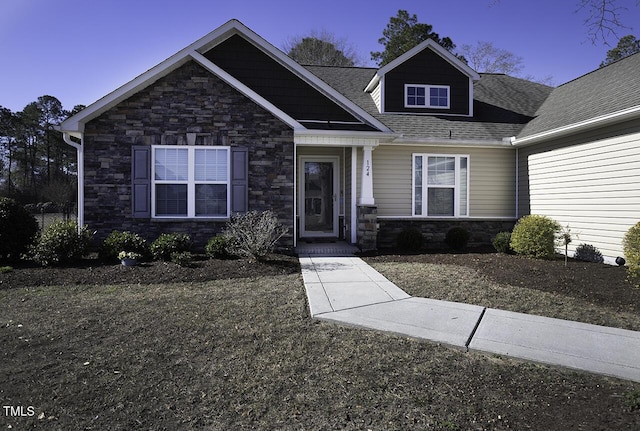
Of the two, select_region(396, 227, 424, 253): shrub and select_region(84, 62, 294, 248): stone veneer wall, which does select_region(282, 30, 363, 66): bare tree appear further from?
select_region(396, 227, 424, 253): shrub

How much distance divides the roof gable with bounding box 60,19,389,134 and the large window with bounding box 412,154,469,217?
2.03 metres

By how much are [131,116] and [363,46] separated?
2216 centimetres

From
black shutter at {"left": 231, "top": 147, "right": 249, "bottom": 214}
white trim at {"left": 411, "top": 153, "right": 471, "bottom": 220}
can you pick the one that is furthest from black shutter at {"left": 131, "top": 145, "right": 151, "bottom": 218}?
white trim at {"left": 411, "top": 153, "right": 471, "bottom": 220}

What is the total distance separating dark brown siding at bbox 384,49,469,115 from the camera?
12438mm

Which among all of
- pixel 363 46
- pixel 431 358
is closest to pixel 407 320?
pixel 431 358

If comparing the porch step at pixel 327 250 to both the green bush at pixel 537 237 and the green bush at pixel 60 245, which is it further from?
the green bush at pixel 60 245

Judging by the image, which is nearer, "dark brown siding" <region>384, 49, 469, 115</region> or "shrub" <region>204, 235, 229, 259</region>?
"shrub" <region>204, 235, 229, 259</region>

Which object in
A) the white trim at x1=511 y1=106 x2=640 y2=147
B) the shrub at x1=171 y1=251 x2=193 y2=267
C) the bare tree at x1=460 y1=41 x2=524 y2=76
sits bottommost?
the shrub at x1=171 y1=251 x2=193 y2=267

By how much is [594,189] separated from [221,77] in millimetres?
8732

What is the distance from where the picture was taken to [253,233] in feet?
27.5

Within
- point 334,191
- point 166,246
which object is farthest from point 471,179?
point 166,246

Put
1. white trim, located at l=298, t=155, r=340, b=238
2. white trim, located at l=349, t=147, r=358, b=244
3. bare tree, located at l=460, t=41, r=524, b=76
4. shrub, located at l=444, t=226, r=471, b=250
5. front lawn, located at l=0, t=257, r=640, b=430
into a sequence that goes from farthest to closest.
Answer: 1. bare tree, located at l=460, t=41, r=524, b=76
2. white trim, located at l=298, t=155, r=340, b=238
3. shrub, located at l=444, t=226, r=471, b=250
4. white trim, located at l=349, t=147, r=358, b=244
5. front lawn, located at l=0, t=257, r=640, b=430

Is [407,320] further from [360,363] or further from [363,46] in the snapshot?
[363,46]

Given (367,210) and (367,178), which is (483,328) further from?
(367,178)
